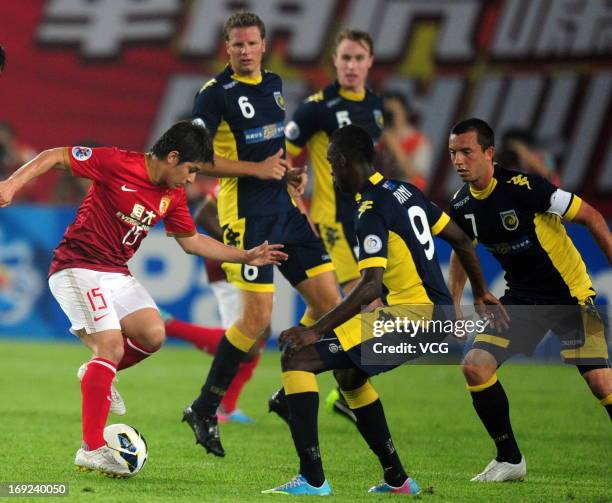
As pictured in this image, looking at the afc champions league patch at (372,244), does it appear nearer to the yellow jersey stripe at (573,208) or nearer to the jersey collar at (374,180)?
the jersey collar at (374,180)

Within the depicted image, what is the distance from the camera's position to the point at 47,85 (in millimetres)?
18797

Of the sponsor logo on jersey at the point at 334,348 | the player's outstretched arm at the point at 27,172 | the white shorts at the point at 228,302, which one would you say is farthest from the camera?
the white shorts at the point at 228,302

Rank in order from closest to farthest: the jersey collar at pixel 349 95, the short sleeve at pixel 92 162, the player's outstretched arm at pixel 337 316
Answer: the player's outstretched arm at pixel 337 316, the short sleeve at pixel 92 162, the jersey collar at pixel 349 95

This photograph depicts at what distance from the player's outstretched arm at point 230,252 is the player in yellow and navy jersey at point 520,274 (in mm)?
1045

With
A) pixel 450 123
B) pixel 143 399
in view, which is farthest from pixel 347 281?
pixel 450 123

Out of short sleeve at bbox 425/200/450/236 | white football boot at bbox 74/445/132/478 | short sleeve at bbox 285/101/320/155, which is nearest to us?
white football boot at bbox 74/445/132/478

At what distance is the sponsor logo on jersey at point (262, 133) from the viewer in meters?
7.80

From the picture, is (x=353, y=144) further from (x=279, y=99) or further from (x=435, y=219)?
(x=279, y=99)

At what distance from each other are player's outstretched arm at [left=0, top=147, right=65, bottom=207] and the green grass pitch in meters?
1.38

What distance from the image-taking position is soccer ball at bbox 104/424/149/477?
6305mm

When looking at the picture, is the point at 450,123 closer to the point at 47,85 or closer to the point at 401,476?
the point at 47,85

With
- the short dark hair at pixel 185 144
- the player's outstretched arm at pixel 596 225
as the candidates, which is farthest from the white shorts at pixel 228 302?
the player's outstretched arm at pixel 596 225

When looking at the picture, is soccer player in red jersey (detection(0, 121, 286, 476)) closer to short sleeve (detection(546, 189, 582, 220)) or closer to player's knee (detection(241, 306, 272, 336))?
player's knee (detection(241, 306, 272, 336))

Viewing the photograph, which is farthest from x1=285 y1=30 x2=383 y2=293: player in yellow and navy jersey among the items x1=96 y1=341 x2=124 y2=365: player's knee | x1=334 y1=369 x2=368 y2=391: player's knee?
x1=334 y1=369 x2=368 y2=391: player's knee
